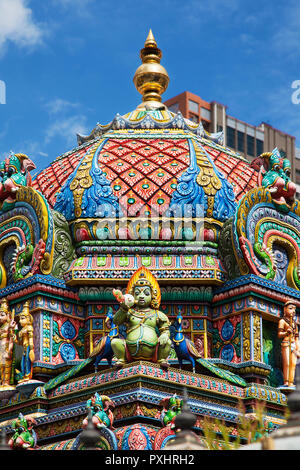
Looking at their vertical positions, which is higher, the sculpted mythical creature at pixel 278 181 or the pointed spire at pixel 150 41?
the pointed spire at pixel 150 41

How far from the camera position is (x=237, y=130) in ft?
217

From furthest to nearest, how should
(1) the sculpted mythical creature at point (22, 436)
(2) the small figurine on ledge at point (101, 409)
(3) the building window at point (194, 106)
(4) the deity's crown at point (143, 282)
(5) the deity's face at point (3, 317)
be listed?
1. (3) the building window at point (194, 106)
2. (5) the deity's face at point (3, 317)
3. (4) the deity's crown at point (143, 282)
4. (1) the sculpted mythical creature at point (22, 436)
5. (2) the small figurine on ledge at point (101, 409)

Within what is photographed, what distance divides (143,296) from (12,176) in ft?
19.5

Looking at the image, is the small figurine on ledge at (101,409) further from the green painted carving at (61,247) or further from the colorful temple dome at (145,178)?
the colorful temple dome at (145,178)

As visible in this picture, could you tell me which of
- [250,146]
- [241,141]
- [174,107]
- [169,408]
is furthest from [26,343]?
[250,146]

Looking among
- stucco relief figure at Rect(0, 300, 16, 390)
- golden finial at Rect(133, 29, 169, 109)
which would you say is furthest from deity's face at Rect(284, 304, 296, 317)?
golden finial at Rect(133, 29, 169, 109)

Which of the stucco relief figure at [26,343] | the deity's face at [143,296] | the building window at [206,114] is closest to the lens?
the deity's face at [143,296]

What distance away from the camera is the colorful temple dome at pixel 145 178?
2436 cm

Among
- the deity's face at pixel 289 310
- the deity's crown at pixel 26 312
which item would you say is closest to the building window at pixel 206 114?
the deity's face at pixel 289 310

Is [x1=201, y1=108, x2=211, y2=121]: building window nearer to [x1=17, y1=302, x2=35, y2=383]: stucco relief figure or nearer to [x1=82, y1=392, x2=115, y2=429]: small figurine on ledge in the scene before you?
[x1=17, y1=302, x2=35, y2=383]: stucco relief figure

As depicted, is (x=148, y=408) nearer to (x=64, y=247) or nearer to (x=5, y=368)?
(x=5, y=368)

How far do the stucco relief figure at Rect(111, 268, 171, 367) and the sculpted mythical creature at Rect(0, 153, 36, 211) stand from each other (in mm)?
4927

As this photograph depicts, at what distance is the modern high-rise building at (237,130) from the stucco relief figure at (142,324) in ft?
145

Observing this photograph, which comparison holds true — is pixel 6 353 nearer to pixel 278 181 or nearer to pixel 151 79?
pixel 278 181
